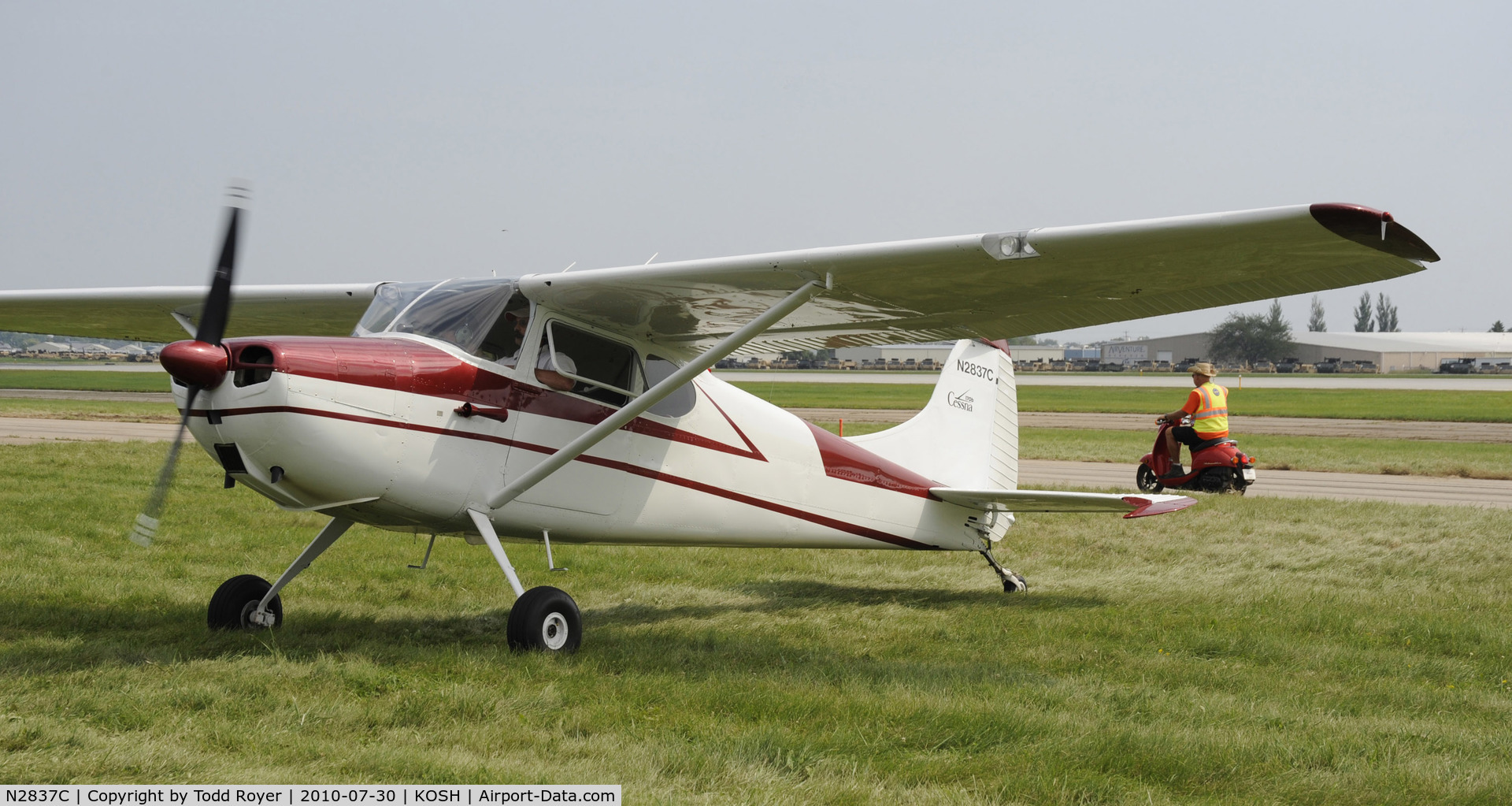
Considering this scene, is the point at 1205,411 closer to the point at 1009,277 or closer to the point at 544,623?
the point at 1009,277

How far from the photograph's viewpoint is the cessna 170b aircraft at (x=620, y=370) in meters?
5.63

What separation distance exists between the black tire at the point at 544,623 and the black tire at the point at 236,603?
1.79 meters

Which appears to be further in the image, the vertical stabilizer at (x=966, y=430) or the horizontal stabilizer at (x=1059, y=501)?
the vertical stabilizer at (x=966, y=430)

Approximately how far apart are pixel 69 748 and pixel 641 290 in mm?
3686

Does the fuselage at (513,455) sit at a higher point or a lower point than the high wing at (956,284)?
lower

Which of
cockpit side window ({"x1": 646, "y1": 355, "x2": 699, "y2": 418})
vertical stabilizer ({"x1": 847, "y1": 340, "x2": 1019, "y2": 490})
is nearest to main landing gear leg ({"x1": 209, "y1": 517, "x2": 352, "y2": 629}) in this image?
cockpit side window ({"x1": 646, "y1": 355, "x2": 699, "y2": 418})

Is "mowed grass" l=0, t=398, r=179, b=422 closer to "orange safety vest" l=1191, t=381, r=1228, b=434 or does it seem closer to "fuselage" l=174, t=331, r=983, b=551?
"fuselage" l=174, t=331, r=983, b=551

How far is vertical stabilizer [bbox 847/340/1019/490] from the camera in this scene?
9398 mm

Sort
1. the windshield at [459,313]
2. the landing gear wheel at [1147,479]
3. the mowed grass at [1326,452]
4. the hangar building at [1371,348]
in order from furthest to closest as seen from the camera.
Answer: the hangar building at [1371,348] → the mowed grass at [1326,452] → the landing gear wheel at [1147,479] → the windshield at [459,313]

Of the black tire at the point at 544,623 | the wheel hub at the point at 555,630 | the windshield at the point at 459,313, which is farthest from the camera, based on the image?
the windshield at the point at 459,313

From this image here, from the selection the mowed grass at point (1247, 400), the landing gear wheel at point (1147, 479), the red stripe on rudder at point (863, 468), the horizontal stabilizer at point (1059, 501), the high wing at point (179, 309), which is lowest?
the mowed grass at point (1247, 400)

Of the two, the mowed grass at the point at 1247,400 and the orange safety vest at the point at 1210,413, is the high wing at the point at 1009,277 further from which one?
the mowed grass at the point at 1247,400

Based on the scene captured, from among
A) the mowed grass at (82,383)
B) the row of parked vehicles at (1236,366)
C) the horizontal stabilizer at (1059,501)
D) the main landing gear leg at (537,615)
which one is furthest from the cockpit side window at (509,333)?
the row of parked vehicles at (1236,366)

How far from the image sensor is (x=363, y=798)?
387 centimetres
